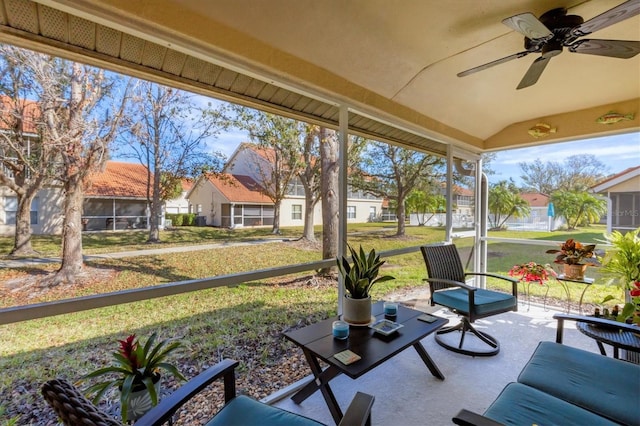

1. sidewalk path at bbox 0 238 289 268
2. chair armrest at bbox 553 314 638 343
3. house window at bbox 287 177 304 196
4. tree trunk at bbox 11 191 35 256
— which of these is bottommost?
chair armrest at bbox 553 314 638 343

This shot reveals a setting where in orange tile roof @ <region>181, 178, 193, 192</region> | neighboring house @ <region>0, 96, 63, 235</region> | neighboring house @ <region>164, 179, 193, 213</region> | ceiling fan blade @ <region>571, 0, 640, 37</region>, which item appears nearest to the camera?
ceiling fan blade @ <region>571, 0, 640, 37</region>

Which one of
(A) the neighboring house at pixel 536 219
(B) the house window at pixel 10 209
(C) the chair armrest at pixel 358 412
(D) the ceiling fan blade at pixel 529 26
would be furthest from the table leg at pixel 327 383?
(A) the neighboring house at pixel 536 219

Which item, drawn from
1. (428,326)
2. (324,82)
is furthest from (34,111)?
(428,326)

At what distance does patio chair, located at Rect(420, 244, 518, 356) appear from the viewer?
8.41 feet

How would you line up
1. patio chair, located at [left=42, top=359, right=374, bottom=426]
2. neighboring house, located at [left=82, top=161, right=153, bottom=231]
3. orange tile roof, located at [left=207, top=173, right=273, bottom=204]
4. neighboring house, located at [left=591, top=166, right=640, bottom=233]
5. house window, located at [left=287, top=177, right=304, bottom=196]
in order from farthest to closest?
neighboring house, located at [left=591, top=166, right=640, bottom=233] < house window, located at [left=287, top=177, right=304, bottom=196] < orange tile roof, located at [left=207, top=173, right=273, bottom=204] < neighboring house, located at [left=82, top=161, right=153, bottom=231] < patio chair, located at [left=42, top=359, right=374, bottom=426]

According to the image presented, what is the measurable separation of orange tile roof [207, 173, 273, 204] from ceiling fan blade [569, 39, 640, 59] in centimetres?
279

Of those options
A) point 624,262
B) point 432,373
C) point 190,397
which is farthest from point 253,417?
point 624,262

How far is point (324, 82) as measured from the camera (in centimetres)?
225

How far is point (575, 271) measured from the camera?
3.27 m

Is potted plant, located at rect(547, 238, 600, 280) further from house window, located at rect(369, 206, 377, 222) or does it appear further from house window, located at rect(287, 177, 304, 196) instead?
house window, located at rect(287, 177, 304, 196)

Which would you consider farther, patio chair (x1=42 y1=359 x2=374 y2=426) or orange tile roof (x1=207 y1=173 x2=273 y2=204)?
orange tile roof (x1=207 y1=173 x2=273 y2=204)

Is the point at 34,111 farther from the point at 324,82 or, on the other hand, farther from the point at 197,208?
the point at 324,82

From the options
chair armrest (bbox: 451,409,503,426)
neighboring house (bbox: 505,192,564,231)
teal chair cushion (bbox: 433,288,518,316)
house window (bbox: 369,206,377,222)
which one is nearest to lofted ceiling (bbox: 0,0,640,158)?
house window (bbox: 369,206,377,222)

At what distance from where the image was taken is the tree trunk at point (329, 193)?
3777 millimetres
